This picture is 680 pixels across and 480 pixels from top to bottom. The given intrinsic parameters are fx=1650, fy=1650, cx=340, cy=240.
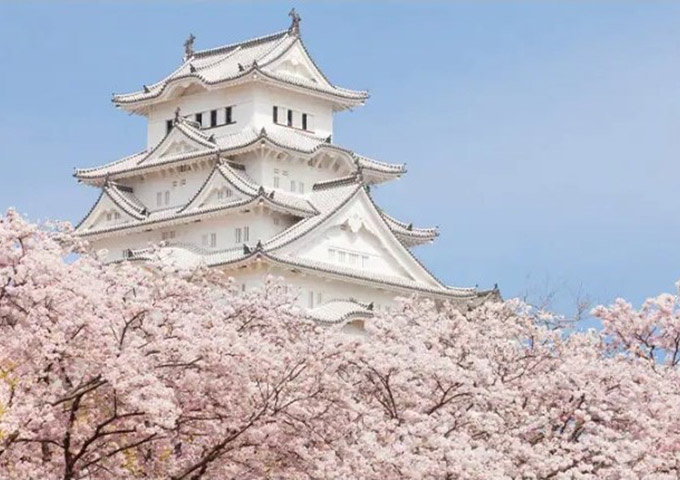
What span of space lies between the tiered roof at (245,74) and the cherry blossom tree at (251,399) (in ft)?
115

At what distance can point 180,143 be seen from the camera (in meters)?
64.4

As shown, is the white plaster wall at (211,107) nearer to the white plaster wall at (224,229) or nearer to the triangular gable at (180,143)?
the triangular gable at (180,143)

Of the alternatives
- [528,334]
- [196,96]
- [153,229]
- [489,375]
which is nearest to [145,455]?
[489,375]

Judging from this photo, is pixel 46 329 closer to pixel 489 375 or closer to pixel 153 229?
pixel 489 375

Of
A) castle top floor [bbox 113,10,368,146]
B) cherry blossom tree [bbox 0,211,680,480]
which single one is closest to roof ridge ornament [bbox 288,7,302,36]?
castle top floor [bbox 113,10,368,146]

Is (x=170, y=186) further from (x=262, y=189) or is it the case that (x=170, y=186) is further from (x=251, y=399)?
(x=251, y=399)

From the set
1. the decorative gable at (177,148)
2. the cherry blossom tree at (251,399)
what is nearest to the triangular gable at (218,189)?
the decorative gable at (177,148)

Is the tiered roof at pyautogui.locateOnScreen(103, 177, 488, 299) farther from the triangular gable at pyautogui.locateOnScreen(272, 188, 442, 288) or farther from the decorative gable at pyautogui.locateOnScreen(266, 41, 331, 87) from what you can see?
the decorative gable at pyautogui.locateOnScreen(266, 41, 331, 87)

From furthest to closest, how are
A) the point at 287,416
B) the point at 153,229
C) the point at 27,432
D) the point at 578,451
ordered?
the point at 153,229
the point at 578,451
the point at 287,416
the point at 27,432

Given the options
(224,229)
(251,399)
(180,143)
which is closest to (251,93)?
(180,143)

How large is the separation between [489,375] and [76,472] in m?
7.63

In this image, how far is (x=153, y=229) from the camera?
62.7m

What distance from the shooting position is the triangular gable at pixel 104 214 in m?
64.2

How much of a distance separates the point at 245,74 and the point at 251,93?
1.43 meters
